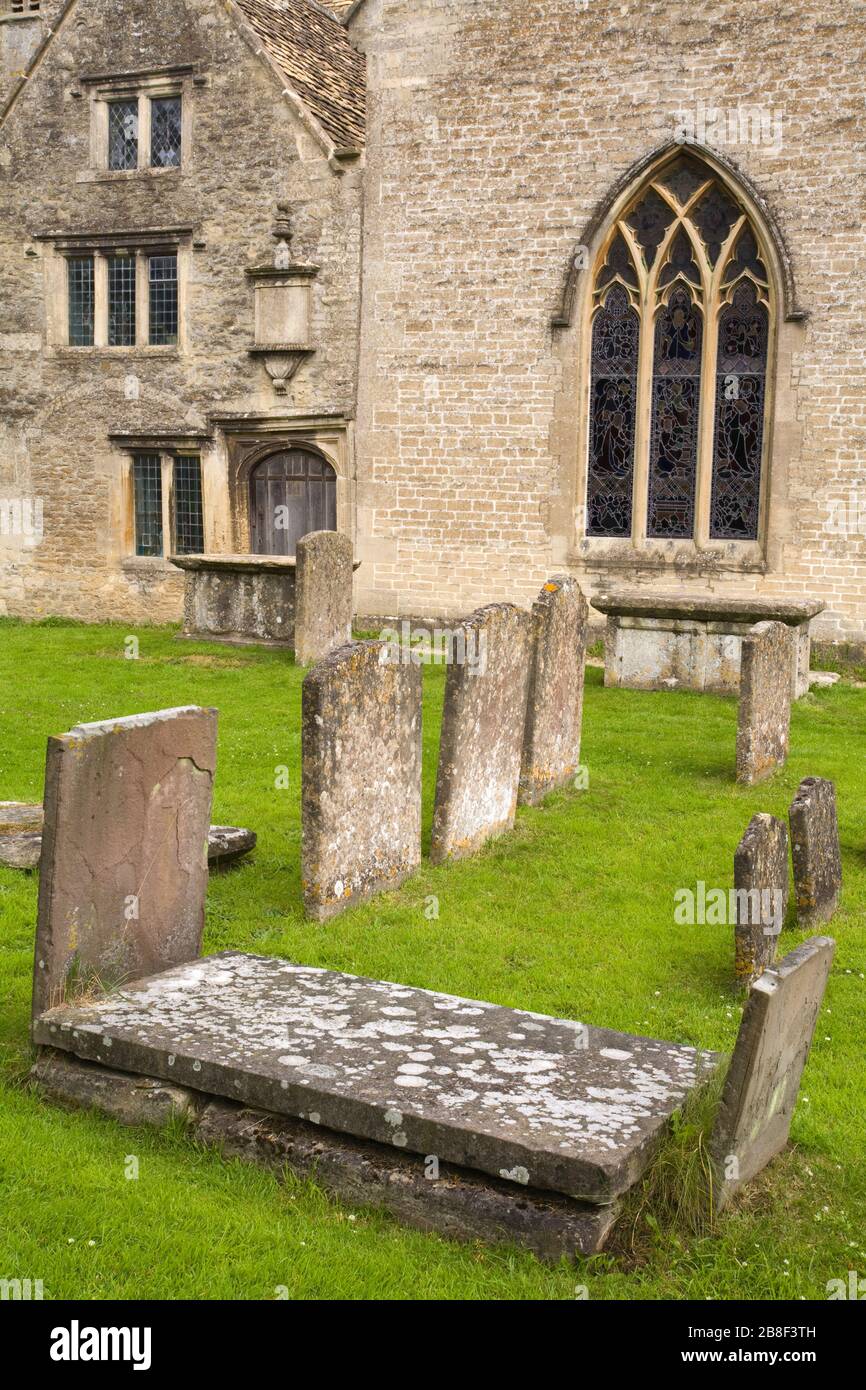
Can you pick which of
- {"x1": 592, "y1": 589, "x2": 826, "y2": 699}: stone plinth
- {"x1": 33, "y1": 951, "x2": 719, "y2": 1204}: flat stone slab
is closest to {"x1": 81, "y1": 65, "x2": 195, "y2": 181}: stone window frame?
{"x1": 592, "y1": 589, "x2": 826, "y2": 699}: stone plinth

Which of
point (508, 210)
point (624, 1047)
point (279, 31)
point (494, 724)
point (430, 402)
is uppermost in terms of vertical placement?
point (279, 31)

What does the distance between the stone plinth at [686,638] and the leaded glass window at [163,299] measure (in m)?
9.14

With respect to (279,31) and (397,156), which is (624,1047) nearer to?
(397,156)

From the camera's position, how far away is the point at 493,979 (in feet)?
20.9

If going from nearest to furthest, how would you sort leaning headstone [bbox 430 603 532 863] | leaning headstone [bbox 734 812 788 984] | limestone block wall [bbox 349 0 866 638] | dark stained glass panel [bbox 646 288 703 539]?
1. leaning headstone [bbox 734 812 788 984]
2. leaning headstone [bbox 430 603 532 863]
3. limestone block wall [bbox 349 0 866 638]
4. dark stained glass panel [bbox 646 288 703 539]

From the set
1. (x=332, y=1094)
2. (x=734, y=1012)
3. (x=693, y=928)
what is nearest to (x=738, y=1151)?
(x=332, y=1094)

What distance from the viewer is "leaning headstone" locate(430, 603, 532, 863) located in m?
8.09

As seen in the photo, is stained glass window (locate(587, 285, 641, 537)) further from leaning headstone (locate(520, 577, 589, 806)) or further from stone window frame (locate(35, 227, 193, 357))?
leaning headstone (locate(520, 577, 589, 806))

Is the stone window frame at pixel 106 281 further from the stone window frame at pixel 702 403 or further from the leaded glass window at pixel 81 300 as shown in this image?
the stone window frame at pixel 702 403

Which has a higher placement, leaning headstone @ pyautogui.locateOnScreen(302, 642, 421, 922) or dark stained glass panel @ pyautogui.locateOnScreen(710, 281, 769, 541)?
dark stained glass panel @ pyautogui.locateOnScreen(710, 281, 769, 541)

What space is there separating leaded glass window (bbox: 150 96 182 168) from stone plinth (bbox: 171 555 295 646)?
6976mm

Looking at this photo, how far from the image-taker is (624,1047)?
501cm

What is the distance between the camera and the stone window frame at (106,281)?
1958 centimetres
